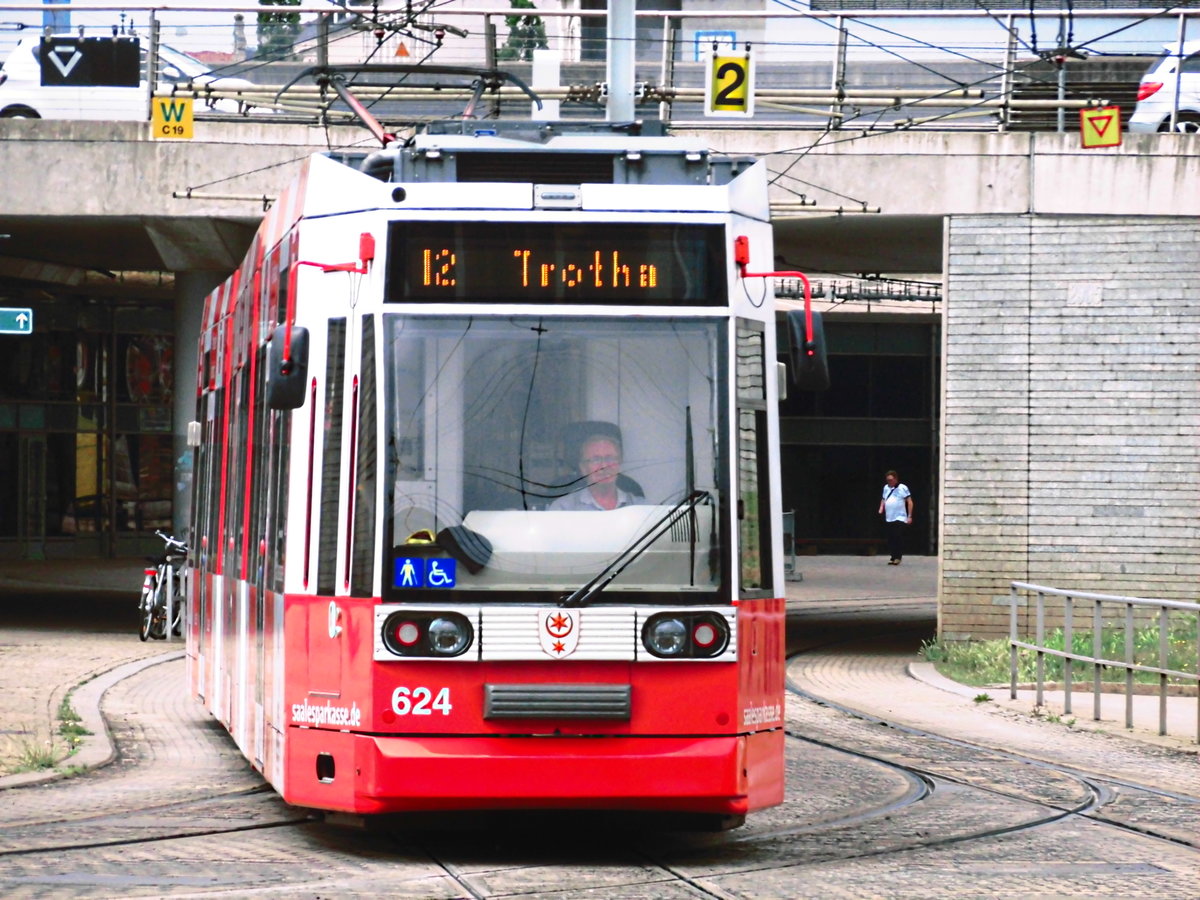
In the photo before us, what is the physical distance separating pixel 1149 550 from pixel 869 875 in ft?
41.5

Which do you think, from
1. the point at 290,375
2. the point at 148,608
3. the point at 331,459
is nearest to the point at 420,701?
the point at 331,459

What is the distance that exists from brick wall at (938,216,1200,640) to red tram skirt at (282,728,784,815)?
12467mm

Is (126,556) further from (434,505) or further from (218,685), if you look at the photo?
(434,505)

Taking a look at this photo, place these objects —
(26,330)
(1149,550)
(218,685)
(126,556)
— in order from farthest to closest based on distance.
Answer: (126,556) < (1149,550) < (26,330) < (218,685)

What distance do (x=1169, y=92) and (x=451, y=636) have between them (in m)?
14.5

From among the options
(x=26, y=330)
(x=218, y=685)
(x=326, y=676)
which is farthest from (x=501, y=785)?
(x=26, y=330)

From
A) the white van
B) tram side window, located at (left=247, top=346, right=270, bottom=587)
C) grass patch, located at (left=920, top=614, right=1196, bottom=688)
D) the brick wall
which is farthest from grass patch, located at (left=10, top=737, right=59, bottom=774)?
the white van

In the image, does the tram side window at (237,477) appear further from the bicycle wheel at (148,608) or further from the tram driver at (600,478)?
the bicycle wheel at (148,608)

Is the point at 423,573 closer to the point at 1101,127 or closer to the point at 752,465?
the point at 752,465

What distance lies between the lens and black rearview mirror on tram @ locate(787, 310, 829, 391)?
8.00m

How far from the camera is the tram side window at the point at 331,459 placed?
7988 millimetres

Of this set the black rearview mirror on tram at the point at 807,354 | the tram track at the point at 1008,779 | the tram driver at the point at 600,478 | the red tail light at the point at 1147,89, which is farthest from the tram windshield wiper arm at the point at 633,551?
the red tail light at the point at 1147,89

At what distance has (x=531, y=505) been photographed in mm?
7801

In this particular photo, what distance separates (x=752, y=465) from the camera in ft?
26.6
